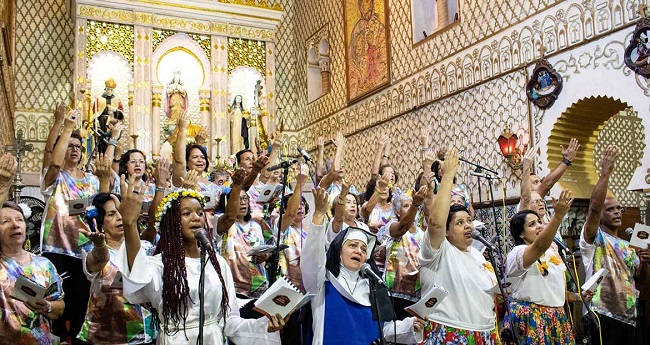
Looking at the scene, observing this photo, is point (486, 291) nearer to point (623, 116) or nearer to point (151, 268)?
point (151, 268)

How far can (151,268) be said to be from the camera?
10.5 feet

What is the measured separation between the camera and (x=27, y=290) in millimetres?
3391

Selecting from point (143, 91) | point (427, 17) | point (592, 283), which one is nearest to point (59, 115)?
point (592, 283)

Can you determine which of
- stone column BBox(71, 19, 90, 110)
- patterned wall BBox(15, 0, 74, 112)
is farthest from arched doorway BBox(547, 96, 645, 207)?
patterned wall BBox(15, 0, 74, 112)

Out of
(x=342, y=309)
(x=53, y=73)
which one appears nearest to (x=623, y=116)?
(x=342, y=309)

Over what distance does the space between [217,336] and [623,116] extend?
10.5 meters

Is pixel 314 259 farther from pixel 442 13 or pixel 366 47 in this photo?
pixel 366 47

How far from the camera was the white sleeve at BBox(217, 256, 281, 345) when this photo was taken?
338cm

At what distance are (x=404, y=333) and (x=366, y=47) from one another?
35.6ft

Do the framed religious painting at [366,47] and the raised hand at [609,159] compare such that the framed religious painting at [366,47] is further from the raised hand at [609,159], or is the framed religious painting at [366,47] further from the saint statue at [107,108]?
the raised hand at [609,159]

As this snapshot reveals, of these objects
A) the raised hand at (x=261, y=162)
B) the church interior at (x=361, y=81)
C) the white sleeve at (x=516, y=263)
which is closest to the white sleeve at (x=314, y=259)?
the raised hand at (x=261, y=162)

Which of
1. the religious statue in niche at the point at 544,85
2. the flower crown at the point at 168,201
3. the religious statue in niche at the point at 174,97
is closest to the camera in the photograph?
the flower crown at the point at 168,201

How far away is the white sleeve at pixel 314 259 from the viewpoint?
380 cm

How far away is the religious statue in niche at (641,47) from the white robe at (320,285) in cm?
544
